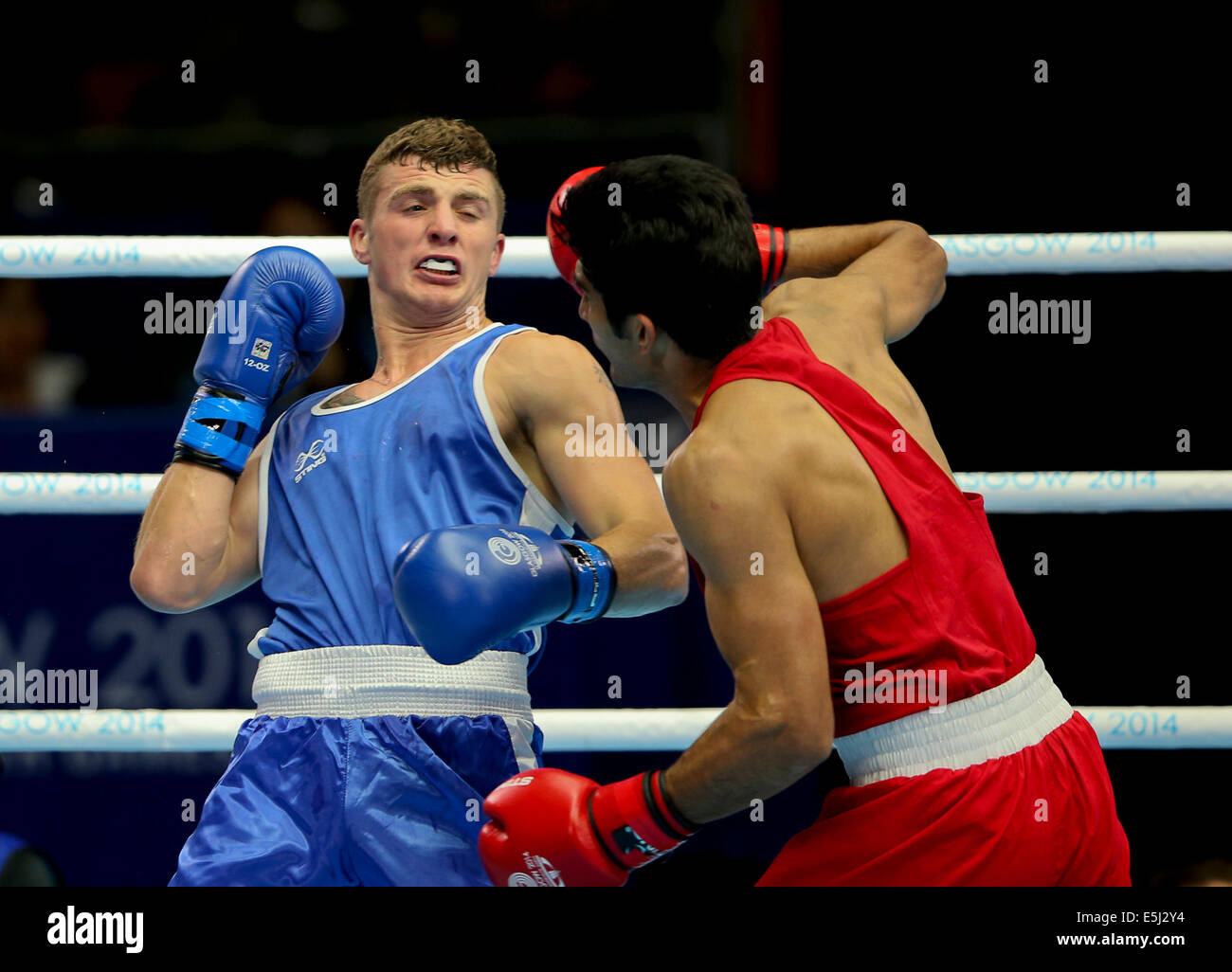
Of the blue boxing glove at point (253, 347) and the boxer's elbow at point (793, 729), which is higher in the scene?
the blue boxing glove at point (253, 347)

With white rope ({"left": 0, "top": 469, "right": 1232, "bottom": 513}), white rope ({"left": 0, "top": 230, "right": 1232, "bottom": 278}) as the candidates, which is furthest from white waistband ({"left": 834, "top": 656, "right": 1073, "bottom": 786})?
white rope ({"left": 0, "top": 230, "right": 1232, "bottom": 278})

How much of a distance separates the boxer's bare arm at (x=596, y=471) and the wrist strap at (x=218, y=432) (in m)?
0.42

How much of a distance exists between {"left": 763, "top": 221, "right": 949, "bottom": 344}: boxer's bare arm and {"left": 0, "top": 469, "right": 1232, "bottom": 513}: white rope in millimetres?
441

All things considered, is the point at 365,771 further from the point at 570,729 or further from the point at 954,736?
the point at 954,736

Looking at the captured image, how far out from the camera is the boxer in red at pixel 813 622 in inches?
60.0

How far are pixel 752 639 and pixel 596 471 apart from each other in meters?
0.54

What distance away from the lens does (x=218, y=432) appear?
2.12 meters

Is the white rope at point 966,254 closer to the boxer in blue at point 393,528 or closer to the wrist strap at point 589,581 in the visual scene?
the boxer in blue at point 393,528

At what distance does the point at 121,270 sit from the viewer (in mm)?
2354

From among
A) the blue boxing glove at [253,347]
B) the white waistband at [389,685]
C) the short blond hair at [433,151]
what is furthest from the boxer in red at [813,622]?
the blue boxing glove at [253,347]

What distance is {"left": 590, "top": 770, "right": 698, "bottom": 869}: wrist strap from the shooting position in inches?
61.3
